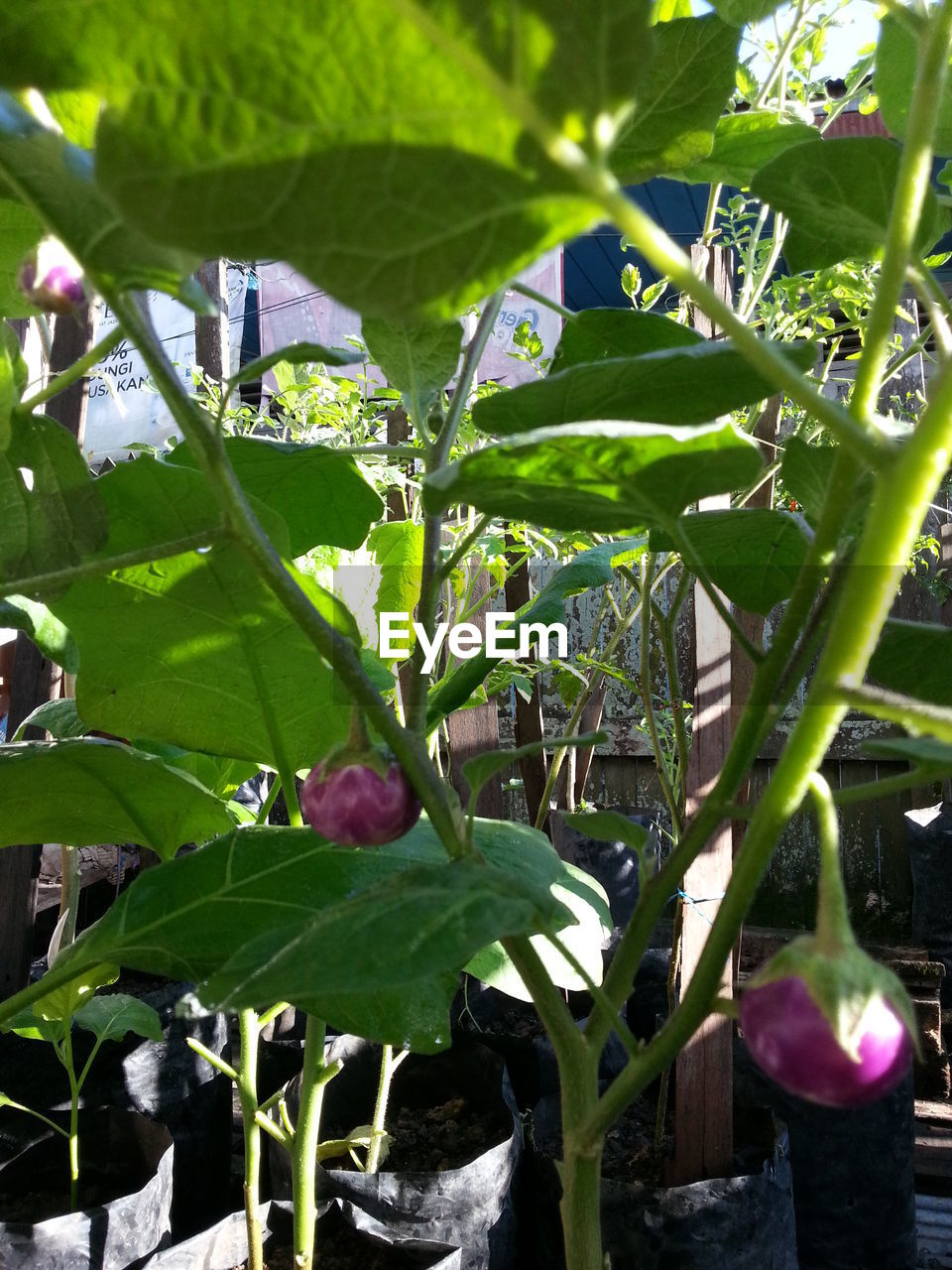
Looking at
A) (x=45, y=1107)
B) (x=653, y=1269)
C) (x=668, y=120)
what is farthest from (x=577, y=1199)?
(x=45, y=1107)

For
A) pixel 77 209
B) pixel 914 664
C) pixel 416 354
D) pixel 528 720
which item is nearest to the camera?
pixel 77 209

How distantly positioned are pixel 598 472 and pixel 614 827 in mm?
117

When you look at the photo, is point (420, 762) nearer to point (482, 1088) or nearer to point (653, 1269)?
point (653, 1269)

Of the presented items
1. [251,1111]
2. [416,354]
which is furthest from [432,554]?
[251,1111]

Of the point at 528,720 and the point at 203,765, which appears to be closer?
the point at 203,765

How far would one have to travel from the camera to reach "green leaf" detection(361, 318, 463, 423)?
0.47 m

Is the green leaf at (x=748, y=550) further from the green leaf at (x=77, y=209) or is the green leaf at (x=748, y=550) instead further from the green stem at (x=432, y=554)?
the green leaf at (x=77, y=209)

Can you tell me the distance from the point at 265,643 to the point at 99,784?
15cm

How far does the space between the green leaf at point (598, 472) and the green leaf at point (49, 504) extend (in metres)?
0.17

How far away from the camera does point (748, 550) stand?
0.45m

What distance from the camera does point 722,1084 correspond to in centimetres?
111

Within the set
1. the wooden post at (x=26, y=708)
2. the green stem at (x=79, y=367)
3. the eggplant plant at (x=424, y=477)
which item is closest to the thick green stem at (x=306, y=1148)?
the eggplant plant at (x=424, y=477)

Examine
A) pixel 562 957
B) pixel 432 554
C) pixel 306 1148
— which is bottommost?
pixel 306 1148

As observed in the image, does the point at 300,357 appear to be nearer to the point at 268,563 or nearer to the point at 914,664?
the point at 268,563
